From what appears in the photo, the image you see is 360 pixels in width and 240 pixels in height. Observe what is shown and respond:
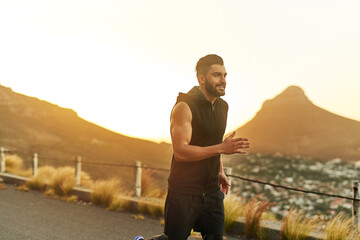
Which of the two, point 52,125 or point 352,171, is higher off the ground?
point 52,125

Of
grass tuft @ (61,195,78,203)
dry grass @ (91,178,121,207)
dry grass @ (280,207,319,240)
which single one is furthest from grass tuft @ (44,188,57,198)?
dry grass @ (280,207,319,240)

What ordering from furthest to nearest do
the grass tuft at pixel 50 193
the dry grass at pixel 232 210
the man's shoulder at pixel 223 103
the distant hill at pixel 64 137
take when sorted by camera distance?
the distant hill at pixel 64 137 → the grass tuft at pixel 50 193 → the dry grass at pixel 232 210 → the man's shoulder at pixel 223 103

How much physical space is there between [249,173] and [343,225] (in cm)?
12715

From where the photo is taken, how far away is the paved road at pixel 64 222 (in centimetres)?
671

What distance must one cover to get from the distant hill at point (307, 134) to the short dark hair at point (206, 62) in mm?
152666

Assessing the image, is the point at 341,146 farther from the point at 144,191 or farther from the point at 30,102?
the point at 144,191

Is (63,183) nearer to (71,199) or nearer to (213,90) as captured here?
(71,199)

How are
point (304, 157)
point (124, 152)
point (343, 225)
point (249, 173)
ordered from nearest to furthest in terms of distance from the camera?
point (343, 225) < point (124, 152) < point (249, 173) < point (304, 157)

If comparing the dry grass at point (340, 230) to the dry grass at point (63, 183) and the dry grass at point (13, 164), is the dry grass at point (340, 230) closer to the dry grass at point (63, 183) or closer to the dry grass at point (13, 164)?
the dry grass at point (63, 183)

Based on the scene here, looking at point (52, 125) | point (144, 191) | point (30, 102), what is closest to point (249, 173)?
point (52, 125)

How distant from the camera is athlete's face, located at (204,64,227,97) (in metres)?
3.33

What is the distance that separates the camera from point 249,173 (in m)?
131

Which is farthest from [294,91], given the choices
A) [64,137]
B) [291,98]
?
[64,137]

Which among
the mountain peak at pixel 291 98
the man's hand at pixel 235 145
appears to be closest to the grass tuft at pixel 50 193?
the man's hand at pixel 235 145
